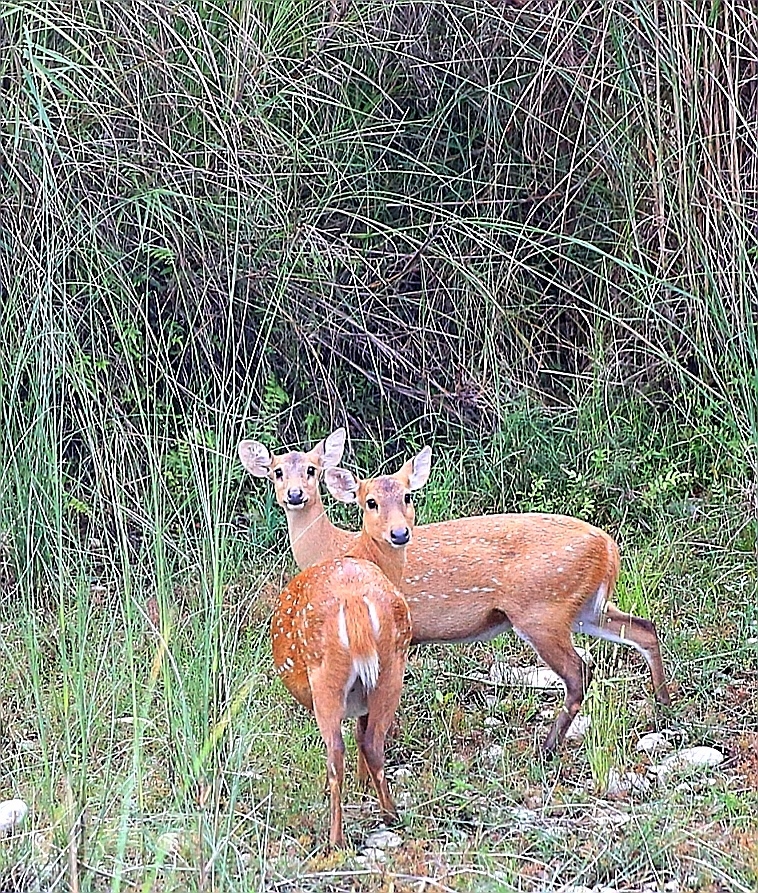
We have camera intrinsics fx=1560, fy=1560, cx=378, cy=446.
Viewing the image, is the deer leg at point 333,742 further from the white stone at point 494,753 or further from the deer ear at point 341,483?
the deer ear at point 341,483

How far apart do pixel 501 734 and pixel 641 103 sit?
7.82ft

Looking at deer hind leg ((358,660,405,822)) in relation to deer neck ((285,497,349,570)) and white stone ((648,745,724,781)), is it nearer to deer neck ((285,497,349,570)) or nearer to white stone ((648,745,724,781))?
white stone ((648,745,724,781))

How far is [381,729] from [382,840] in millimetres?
261

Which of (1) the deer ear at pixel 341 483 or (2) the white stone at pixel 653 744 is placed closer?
(2) the white stone at pixel 653 744

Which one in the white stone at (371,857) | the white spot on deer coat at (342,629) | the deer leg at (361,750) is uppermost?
the white spot on deer coat at (342,629)

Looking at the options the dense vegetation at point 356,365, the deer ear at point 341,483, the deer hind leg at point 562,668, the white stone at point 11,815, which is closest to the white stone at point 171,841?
the dense vegetation at point 356,365

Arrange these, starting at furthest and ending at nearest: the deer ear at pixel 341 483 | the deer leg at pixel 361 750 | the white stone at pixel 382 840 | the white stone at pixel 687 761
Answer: the deer ear at pixel 341 483 → the white stone at pixel 687 761 → the deer leg at pixel 361 750 → the white stone at pixel 382 840

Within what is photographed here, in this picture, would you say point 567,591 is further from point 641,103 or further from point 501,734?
point 641,103

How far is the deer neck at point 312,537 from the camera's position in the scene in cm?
476

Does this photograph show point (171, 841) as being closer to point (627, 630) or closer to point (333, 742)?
point (333, 742)

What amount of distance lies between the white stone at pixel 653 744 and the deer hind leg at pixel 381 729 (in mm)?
758

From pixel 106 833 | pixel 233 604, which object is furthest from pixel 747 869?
pixel 233 604

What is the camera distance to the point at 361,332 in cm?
584

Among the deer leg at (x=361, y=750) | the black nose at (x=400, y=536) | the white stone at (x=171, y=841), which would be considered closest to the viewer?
the white stone at (x=171, y=841)
